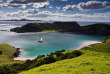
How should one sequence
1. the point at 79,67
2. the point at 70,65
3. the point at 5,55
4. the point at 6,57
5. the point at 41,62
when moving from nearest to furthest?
the point at 79,67
the point at 70,65
the point at 41,62
the point at 6,57
the point at 5,55

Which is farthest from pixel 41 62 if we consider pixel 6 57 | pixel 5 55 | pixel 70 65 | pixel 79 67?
pixel 5 55

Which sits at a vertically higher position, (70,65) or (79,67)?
(79,67)

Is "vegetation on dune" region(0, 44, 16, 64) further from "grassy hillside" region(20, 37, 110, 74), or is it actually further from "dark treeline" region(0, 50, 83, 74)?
"grassy hillside" region(20, 37, 110, 74)

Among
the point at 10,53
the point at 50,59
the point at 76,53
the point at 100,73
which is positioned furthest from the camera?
the point at 10,53

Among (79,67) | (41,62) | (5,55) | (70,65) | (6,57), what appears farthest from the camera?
(5,55)

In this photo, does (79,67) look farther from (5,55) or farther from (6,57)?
(5,55)

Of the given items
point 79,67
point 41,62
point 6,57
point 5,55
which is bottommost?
point 6,57

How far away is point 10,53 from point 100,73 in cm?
8213

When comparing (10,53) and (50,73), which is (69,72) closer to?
(50,73)

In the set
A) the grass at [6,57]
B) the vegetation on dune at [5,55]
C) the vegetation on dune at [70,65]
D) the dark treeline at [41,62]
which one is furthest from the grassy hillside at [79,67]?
the vegetation on dune at [5,55]

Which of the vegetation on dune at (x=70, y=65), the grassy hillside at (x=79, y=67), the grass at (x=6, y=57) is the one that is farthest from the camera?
the grass at (x=6, y=57)

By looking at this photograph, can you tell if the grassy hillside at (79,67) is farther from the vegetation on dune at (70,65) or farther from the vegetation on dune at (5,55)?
the vegetation on dune at (5,55)

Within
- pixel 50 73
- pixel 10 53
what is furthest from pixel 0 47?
pixel 50 73

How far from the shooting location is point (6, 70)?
95.6 feet
